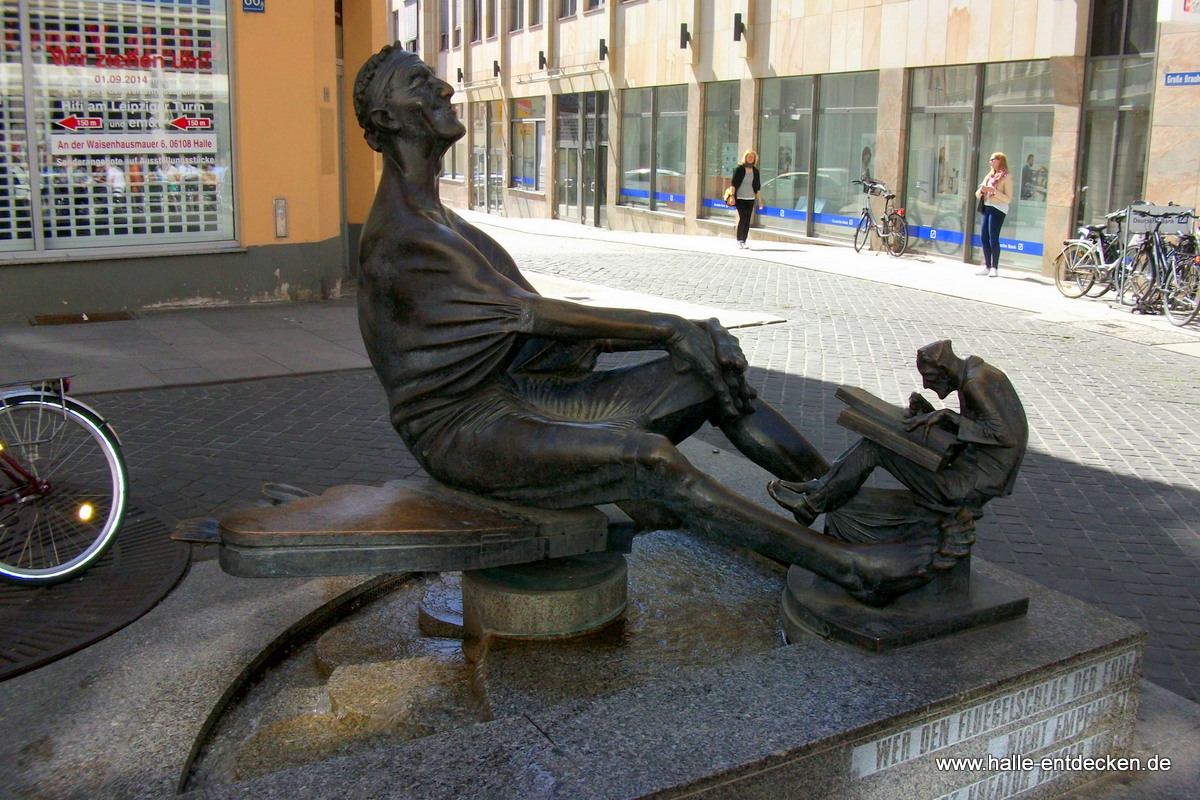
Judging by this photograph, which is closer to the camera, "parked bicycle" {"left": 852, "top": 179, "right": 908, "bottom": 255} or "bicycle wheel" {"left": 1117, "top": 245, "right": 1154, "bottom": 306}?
"bicycle wheel" {"left": 1117, "top": 245, "right": 1154, "bottom": 306}

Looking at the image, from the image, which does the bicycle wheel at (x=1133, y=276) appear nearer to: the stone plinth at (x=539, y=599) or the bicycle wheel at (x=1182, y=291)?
the bicycle wheel at (x=1182, y=291)

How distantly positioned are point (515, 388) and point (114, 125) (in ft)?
32.5

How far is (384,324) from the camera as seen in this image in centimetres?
366

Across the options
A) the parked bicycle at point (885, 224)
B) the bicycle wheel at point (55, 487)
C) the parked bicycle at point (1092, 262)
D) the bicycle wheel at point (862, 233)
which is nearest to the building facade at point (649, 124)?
the parked bicycle at point (885, 224)

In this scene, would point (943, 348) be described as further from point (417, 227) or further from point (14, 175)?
point (14, 175)

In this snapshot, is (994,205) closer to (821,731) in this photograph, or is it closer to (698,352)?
(698,352)

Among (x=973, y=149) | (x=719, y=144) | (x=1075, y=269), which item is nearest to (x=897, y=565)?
(x=1075, y=269)

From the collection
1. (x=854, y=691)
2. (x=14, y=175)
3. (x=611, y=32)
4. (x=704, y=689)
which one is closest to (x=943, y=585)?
(x=854, y=691)

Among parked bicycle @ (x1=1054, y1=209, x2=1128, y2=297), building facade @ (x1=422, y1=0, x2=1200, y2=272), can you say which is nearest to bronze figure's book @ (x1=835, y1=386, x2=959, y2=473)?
parked bicycle @ (x1=1054, y1=209, x2=1128, y2=297)

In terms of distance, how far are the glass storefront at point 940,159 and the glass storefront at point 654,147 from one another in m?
8.07

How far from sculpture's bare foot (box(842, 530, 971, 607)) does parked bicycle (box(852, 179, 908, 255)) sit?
1775 cm

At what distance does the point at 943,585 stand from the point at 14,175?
35.9 feet

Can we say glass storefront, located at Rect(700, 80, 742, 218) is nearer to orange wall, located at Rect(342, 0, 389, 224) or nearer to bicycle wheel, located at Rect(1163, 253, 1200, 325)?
orange wall, located at Rect(342, 0, 389, 224)

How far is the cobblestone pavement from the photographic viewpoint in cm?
543
